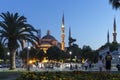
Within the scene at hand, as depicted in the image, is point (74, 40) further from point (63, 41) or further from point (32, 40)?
point (32, 40)

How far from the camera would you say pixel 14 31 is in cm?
5506

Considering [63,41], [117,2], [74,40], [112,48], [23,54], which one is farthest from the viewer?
[63,41]

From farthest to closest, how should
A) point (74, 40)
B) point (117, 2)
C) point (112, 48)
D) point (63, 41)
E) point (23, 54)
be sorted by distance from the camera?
point (63, 41)
point (74, 40)
point (112, 48)
point (23, 54)
point (117, 2)

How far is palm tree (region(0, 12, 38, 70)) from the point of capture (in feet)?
181

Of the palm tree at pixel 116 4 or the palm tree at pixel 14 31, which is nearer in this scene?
the palm tree at pixel 116 4

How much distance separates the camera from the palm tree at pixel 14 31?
181 ft

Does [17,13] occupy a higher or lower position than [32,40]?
higher

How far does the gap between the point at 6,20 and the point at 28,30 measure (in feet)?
10.9

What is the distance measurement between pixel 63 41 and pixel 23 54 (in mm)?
56782

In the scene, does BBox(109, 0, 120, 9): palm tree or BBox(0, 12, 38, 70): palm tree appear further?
BBox(0, 12, 38, 70): palm tree

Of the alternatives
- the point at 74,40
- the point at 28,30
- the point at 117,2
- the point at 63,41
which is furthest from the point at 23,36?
the point at 63,41

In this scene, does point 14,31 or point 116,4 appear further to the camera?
point 14,31

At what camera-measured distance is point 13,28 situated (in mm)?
55312

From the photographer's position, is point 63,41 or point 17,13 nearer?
point 17,13
